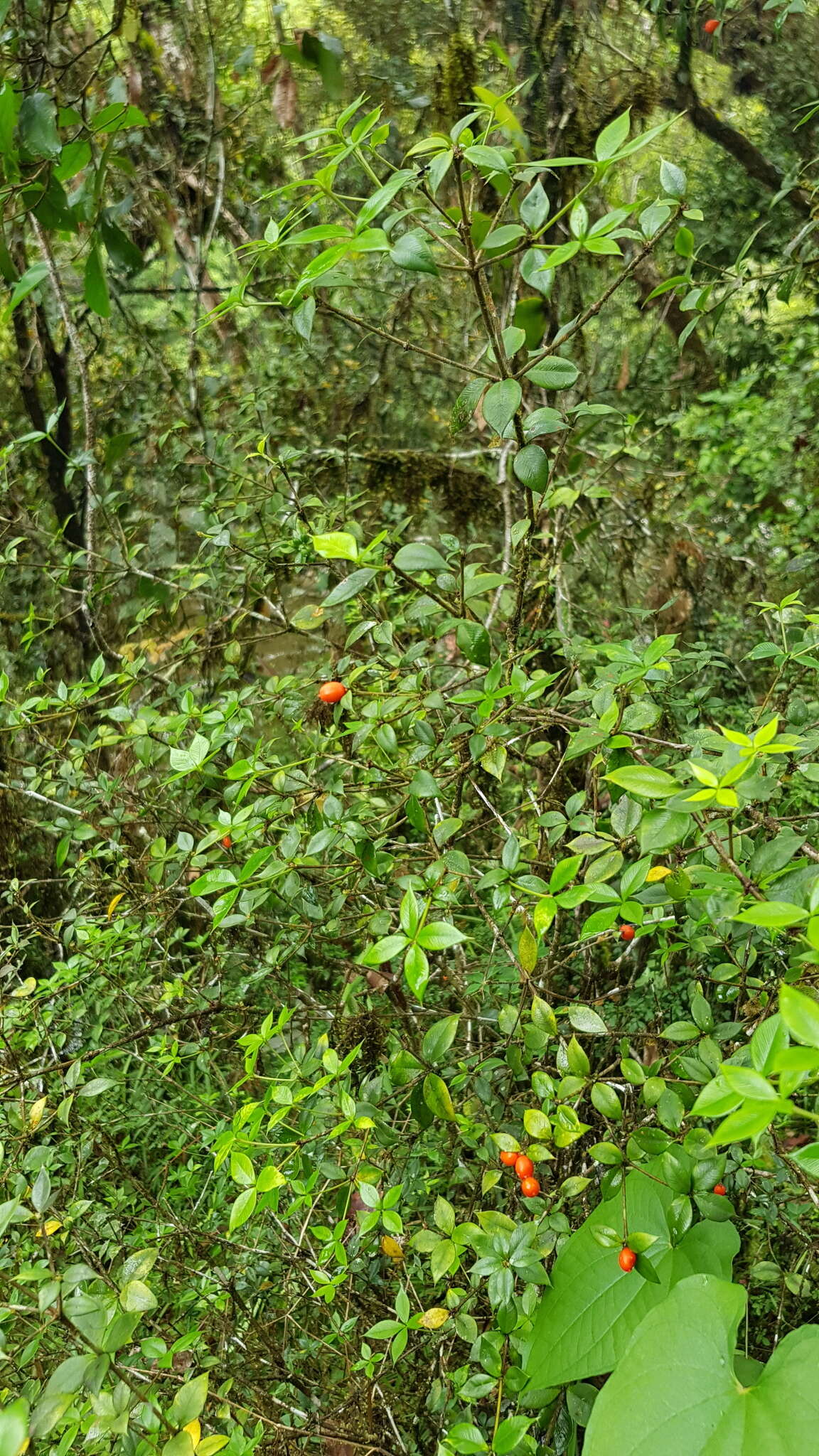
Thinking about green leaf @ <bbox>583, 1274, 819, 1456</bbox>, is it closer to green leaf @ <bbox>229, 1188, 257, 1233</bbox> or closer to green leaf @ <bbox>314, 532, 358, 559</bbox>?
green leaf @ <bbox>229, 1188, 257, 1233</bbox>

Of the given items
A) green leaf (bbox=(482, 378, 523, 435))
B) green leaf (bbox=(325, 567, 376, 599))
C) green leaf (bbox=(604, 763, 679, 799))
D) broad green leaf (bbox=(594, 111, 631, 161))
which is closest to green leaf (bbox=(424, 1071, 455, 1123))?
green leaf (bbox=(604, 763, 679, 799))

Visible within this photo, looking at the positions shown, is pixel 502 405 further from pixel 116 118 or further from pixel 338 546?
pixel 116 118

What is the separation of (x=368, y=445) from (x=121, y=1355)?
7.75ft

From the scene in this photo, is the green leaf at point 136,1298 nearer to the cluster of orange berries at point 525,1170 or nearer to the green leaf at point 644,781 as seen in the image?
the cluster of orange berries at point 525,1170

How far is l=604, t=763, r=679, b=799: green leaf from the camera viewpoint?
664 millimetres

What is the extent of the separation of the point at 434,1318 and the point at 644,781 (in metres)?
0.58

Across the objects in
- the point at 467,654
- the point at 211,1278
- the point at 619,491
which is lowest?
the point at 211,1278

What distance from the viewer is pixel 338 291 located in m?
2.75

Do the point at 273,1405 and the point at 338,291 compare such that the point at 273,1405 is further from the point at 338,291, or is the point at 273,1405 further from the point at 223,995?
the point at 338,291

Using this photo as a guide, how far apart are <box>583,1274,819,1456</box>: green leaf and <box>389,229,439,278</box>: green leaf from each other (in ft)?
2.97

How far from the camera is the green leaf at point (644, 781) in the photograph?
2.18ft

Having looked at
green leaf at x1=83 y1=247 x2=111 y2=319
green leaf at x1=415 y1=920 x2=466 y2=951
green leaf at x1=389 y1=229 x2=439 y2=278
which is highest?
green leaf at x1=389 y1=229 x2=439 y2=278

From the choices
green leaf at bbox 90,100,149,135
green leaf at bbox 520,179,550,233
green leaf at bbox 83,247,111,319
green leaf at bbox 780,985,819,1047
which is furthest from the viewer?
green leaf at bbox 83,247,111,319

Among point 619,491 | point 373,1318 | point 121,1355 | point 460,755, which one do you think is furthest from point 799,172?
point 121,1355
